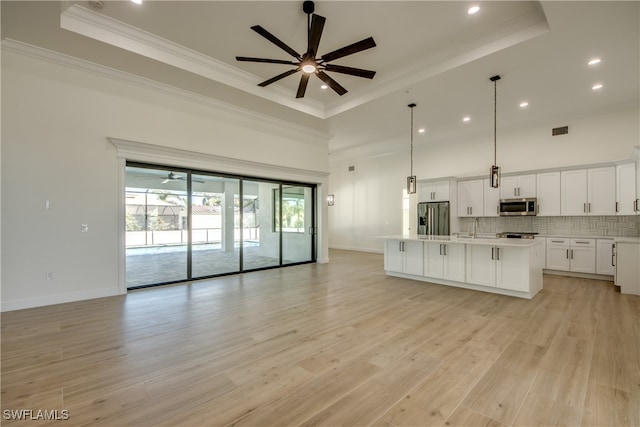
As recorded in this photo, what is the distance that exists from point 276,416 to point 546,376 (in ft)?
7.29

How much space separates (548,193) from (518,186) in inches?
24.4

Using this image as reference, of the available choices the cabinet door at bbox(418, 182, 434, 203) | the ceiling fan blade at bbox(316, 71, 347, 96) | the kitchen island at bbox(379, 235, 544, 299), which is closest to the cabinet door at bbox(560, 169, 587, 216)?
the kitchen island at bbox(379, 235, 544, 299)

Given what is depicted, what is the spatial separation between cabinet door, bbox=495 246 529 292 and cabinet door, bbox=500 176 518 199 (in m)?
3.15

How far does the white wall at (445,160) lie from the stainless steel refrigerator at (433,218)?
1.13 m

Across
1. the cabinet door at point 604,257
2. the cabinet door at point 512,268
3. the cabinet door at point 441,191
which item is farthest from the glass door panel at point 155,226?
the cabinet door at point 604,257

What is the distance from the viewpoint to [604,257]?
5832 mm

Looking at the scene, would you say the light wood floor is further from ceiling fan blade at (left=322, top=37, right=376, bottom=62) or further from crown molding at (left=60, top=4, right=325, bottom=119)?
crown molding at (left=60, top=4, right=325, bottom=119)

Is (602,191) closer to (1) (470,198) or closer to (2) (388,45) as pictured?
(1) (470,198)

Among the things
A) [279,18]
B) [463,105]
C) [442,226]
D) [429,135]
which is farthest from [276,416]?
[429,135]

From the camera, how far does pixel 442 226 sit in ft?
26.3

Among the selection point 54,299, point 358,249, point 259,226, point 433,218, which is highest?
point 433,218

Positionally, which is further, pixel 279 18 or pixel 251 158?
pixel 251 158

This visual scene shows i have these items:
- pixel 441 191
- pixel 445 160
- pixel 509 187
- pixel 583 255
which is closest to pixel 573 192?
pixel 509 187

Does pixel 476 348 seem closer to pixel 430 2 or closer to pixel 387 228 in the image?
pixel 430 2
